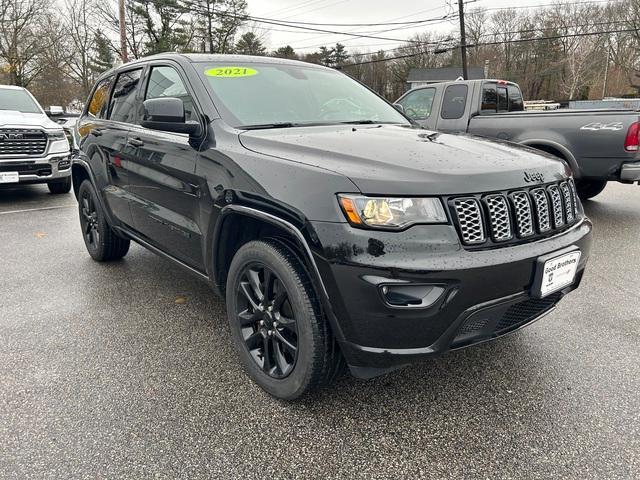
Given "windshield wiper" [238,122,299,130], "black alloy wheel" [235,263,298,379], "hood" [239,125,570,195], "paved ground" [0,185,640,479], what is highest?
"windshield wiper" [238,122,299,130]

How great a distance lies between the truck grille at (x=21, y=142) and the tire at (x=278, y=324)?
6.83 m

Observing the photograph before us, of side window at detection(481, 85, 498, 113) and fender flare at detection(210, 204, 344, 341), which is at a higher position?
side window at detection(481, 85, 498, 113)

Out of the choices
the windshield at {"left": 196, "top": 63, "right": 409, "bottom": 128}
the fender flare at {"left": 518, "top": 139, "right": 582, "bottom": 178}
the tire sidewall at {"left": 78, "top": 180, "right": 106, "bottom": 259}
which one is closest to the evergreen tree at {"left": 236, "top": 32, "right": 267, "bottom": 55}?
the fender flare at {"left": 518, "top": 139, "right": 582, "bottom": 178}

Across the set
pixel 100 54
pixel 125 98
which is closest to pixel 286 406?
pixel 125 98

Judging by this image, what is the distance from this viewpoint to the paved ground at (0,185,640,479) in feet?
6.50

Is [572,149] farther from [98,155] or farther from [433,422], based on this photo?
[98,155]

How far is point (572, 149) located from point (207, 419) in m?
5.65

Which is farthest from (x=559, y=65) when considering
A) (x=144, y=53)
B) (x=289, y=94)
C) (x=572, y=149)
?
(x=289, y=94)

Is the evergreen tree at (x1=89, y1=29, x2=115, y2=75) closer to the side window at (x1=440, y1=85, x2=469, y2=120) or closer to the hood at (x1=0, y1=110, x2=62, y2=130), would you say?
the hood at (x1=0, y1=110, x2=62, y2=130)

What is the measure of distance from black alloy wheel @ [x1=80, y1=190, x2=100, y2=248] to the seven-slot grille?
143 inches

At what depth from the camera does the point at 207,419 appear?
89.1 inches

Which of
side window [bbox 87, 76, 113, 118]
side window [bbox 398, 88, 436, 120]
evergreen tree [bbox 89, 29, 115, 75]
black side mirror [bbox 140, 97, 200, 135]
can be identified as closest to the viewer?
black side mirror [bbox 140, 97, 200, 135]

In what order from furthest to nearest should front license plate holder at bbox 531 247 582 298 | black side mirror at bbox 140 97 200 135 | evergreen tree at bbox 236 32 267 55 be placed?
evergreen tree at bbox 236 32 267 55 → black side mirror at bbox 140 97 200 135 → front license plate holder at bbox 531 247 582 298

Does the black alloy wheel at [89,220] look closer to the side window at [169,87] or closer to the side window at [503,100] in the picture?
the side window at [169,87]
